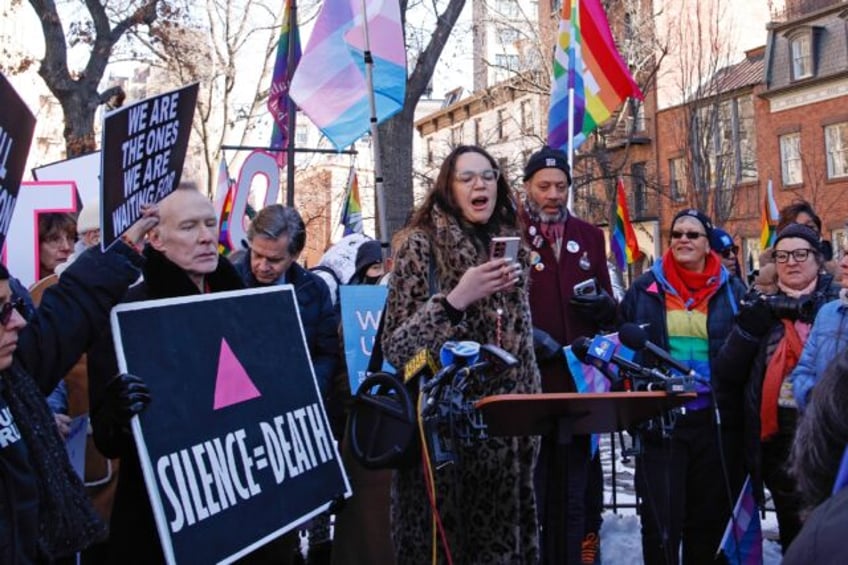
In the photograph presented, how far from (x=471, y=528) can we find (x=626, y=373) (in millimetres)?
882

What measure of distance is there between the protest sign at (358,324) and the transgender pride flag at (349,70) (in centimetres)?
244

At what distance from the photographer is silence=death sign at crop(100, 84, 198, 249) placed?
9.80 ft

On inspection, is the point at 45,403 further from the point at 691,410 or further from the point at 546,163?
the point at 691,410

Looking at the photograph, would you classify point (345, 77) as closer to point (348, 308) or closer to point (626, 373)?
point (348, 308)

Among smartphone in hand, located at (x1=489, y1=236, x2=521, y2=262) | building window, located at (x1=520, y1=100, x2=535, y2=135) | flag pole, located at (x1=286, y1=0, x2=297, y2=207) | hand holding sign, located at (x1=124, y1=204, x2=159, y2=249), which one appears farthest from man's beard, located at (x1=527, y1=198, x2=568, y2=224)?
building window, located at (x1=520, y1=100, x2=535, y2=135)

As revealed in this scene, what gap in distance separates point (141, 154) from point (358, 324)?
2.49 metres

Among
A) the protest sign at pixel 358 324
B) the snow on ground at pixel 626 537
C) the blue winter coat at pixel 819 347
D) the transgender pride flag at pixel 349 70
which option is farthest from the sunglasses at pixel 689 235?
the transgender pride flag at pixel 349 70

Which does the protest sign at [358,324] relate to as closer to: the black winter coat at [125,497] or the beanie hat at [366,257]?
the beanie hat at [366,257]

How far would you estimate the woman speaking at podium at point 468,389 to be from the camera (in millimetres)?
3594

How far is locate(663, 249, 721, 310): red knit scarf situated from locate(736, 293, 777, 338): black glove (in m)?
0.41

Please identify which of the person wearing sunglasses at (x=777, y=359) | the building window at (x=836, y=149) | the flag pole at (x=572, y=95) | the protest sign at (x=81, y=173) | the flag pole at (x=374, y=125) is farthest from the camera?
the building window at (x=836, y=149)

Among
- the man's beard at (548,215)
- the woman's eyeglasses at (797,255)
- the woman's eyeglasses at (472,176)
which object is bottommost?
Answer: the woman's eyeglasses at (797,255)

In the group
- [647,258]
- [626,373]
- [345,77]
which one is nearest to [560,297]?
[626,373]

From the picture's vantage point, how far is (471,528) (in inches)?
145
